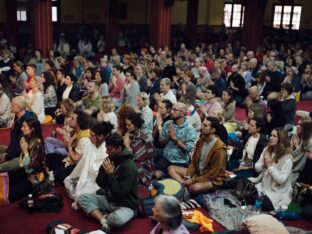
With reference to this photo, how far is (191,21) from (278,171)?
16348mm

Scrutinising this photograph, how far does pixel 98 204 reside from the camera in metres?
4.94

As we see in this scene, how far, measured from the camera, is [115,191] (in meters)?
4.68

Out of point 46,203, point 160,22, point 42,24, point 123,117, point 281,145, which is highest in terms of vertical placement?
point 160,22

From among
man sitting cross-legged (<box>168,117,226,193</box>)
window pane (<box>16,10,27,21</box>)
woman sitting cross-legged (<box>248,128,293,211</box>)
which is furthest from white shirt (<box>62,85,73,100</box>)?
window pane (<box>16,10,27,21</box>)

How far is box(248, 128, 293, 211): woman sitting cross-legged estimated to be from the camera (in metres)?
5.18

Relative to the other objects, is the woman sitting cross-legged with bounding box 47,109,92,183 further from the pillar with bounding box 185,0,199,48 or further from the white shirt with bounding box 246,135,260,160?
the pillar with bounding box 185,0,199,48

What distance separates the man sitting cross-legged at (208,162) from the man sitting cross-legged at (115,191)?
95 cm

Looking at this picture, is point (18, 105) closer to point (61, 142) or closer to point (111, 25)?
point (61, 142)

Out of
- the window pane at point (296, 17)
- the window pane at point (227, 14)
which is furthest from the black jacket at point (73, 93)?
the window pane at point (296, 17)

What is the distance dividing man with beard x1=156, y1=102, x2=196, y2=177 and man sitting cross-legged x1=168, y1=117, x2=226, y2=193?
0.34 meters

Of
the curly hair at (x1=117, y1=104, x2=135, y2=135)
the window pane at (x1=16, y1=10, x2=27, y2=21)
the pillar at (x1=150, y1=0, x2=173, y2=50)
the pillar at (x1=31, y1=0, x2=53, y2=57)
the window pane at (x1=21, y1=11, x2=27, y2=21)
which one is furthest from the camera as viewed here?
the window pane at (x1=21, y1=11, x2=27, y2=21)

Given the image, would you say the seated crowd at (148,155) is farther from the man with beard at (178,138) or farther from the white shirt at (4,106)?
the white shirt at (4,106)

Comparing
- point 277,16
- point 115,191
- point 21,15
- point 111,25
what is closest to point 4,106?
point 115,191

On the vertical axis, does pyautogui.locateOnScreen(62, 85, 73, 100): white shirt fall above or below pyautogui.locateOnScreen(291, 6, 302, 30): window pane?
below
